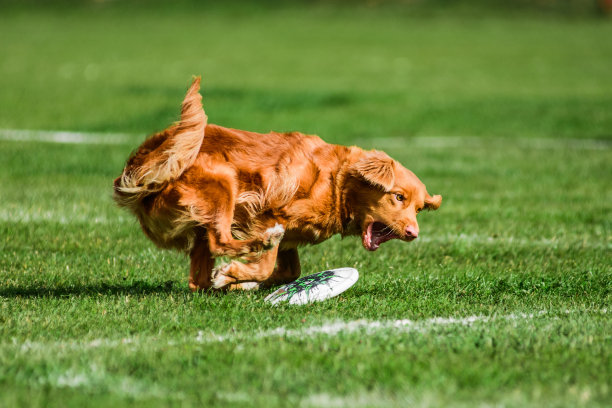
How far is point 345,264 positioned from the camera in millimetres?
6887

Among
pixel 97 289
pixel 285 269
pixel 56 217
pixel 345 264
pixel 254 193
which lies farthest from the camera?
pixel 56 217

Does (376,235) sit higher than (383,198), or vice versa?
(383,198)

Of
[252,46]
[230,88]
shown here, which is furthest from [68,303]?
[252,46]

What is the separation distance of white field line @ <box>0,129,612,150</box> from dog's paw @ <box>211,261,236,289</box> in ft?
29.0

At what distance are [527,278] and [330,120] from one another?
11.3 m

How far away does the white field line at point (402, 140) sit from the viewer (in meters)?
14.2

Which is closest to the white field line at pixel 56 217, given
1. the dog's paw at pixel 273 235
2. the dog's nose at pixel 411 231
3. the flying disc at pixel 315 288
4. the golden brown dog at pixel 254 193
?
the golden brown dog at pixel 254 193

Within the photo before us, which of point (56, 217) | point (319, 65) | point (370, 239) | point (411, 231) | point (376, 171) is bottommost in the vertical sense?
point (319, 65)

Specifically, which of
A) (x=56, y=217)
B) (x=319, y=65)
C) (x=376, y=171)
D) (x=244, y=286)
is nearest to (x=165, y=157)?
(x=244, y=286)

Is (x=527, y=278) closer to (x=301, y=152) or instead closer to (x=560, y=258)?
(x=560, y=258)

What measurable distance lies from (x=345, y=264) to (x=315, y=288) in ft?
4.38

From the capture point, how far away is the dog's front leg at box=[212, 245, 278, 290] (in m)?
5.46

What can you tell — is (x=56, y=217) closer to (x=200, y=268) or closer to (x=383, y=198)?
(x=200, y=268)

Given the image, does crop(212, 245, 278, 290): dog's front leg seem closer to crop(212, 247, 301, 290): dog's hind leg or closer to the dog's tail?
crop(212, 247, 301, 290): dog's hind leg
